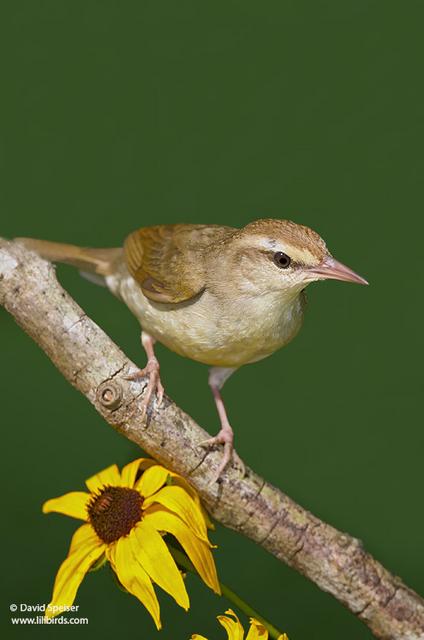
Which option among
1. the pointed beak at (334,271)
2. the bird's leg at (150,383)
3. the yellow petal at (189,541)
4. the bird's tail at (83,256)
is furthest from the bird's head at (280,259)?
the yellow petal at (189,541)

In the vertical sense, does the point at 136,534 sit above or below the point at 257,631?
above

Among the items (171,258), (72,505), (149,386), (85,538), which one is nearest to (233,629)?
(85,538)

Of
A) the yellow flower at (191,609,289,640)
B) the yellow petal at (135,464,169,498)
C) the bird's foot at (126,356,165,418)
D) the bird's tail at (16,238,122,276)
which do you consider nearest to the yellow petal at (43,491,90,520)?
the yellow petal at (135,464,169,498)

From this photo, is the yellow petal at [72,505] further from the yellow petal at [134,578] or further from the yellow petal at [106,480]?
the yellow petal at [134,578]

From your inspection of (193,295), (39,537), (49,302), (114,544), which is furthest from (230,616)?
(39,537)

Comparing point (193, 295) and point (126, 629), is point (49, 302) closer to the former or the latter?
point (193, 295)

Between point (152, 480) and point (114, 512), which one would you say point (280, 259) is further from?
point (114, 512)

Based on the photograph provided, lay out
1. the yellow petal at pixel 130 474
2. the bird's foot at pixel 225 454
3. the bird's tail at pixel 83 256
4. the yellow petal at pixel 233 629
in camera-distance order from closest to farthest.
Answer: the yellow petal at pixel 233 629 < the yellow petal at pixel 130 474 < the bird's foot at pixel 225 454 < the bird's tail at pixel 83 256

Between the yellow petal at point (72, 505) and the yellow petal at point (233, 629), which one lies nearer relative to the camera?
the yellow petal at point (233, 629)

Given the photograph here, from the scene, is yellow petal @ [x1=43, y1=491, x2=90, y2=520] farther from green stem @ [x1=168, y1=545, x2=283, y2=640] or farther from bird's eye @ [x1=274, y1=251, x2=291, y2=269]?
bird's eye @ [x1=274, y1=251, x2=291, y2=269]
